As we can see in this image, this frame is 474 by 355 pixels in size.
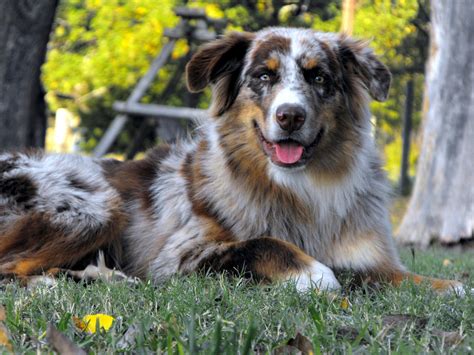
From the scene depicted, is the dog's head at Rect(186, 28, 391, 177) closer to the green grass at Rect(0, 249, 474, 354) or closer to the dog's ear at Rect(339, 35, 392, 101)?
the dog's ear at Rect(339, 35, 392, 101)

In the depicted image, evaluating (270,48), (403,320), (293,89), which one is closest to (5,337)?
(403,320)

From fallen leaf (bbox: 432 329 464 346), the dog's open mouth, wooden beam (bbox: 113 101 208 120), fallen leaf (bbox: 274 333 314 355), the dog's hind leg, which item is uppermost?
the dog's open mouth

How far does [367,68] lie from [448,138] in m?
5.79

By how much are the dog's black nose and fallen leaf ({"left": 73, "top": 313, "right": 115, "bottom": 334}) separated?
195 cm

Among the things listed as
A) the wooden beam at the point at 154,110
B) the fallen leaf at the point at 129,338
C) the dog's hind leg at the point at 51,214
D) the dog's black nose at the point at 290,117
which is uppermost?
the dog's black nose at the point at 290,117

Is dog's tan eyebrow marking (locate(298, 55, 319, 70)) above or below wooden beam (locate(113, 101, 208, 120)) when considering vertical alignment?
above

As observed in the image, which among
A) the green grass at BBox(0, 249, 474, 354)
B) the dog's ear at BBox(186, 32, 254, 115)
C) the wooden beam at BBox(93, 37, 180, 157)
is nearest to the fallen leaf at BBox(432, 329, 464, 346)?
the green grass at BBox(0, 249, 474, 354)

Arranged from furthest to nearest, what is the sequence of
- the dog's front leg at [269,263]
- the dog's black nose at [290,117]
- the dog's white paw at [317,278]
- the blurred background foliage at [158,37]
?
the blurred background foliage at [158,37] → the dog's black nose at [290,117] → the dog's front leg at [269,263] → the dog's white paw at [317,278]

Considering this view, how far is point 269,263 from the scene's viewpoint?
14.6 feet

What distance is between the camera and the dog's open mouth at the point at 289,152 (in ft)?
15.9

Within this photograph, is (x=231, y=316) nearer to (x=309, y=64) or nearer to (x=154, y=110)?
(x=309, y=64)

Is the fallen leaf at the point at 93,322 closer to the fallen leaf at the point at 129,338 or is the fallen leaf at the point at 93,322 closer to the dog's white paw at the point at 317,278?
the fallen leaf at the point at 129,338

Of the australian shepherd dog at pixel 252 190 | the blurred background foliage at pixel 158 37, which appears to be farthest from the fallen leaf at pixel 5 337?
the blurred background foliage at pixel 158 37

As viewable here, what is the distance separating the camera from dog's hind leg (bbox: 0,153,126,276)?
5070 millimetres
